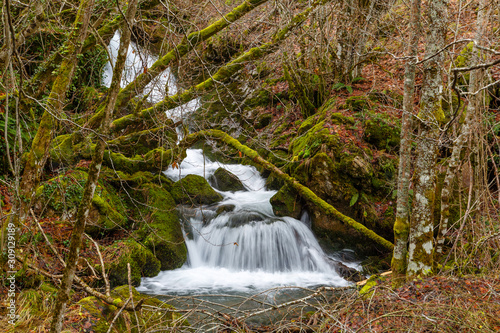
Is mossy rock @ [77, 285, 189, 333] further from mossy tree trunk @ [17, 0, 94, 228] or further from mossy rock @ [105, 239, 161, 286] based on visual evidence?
mossy rock @ [105, 239, 161, 286]

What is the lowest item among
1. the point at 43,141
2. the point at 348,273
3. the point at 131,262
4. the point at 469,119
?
the point at 348,273

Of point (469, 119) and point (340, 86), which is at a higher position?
point (340, 86)

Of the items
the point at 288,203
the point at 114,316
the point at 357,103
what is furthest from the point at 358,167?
the point at 114,316

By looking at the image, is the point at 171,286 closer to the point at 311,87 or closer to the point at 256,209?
the point at 256,209

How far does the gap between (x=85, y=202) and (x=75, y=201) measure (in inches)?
175

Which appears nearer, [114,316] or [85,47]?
[114,316]

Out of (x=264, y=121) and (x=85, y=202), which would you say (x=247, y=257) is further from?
(x=264, y=121)

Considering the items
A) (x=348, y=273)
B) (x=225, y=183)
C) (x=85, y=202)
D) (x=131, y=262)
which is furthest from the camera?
(x=225, y=183)

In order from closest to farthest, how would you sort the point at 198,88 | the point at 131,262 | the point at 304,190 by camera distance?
the point at 198,88, the point at 131,262, the point at 304,190

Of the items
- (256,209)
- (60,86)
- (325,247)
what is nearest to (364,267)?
(325,247)

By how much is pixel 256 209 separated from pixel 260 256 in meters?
1.52

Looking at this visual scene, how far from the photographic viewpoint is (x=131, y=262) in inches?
256

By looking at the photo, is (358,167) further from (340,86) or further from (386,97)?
(340,86)

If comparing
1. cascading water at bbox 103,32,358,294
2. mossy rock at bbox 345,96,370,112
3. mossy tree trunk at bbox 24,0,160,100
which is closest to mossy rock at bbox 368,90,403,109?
mossy rock at bbox 345,96,370,112
